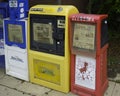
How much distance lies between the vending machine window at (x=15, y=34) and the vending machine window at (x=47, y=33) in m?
0.20

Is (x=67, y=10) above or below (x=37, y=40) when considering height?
above

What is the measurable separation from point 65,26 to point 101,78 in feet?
3.37

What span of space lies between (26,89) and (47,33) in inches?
42.1

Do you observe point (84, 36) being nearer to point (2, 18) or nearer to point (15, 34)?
point (15, 34)

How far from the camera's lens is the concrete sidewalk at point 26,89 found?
172 inches

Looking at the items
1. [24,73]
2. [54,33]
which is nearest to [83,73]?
[54,33]

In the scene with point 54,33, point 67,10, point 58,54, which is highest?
point 67,10

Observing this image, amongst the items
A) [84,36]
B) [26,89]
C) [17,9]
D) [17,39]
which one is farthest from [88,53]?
[17,9]

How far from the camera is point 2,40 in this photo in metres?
5.35

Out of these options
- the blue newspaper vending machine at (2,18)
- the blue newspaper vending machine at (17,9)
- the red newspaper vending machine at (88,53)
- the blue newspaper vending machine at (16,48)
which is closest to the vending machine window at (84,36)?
the red newspaper vending machine at (88,53)

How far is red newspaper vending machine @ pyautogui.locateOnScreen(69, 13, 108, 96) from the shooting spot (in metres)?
3.89

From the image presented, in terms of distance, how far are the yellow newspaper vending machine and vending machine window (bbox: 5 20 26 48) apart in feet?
0.52

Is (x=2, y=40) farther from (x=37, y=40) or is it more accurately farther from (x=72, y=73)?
(x=72, y=73)

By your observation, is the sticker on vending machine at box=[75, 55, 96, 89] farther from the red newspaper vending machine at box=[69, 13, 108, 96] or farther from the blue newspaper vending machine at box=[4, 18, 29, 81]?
the blue newspaper vending machine at box=[4, 18, 29, 81]
